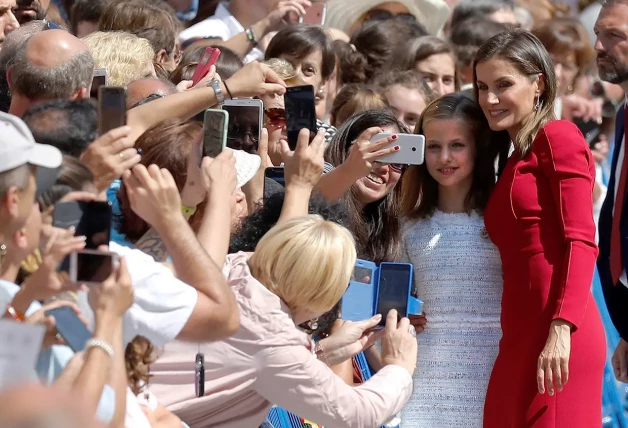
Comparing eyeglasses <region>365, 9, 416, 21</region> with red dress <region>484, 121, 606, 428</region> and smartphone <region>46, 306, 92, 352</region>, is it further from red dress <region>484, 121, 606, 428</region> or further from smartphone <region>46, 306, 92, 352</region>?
smartphone <region>46, 306, 92, 352</region>

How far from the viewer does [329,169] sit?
4.43 meters

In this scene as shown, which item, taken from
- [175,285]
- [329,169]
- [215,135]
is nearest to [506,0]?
[329,169]

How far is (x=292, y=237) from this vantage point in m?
3.18

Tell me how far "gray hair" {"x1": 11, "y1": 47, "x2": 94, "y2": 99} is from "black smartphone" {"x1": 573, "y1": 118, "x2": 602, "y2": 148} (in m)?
3.61

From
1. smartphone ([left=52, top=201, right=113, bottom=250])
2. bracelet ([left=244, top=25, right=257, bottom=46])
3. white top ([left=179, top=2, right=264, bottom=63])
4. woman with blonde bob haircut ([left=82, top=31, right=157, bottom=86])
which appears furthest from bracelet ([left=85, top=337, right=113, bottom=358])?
white top ([left=179, top=2, right=264, bottom=63])

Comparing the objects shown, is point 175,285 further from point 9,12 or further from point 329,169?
point 9,12

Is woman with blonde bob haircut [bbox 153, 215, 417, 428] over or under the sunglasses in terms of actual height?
under

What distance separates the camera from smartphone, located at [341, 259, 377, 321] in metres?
3.79

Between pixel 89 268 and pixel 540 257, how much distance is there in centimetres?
204

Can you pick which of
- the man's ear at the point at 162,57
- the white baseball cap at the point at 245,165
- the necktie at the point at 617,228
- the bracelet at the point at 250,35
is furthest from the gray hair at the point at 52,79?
the bracelet at the point at 250,35

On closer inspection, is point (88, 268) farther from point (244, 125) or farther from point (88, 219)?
point (244, 125)

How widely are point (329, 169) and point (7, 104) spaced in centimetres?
118

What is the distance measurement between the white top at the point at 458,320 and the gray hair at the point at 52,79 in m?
1.45

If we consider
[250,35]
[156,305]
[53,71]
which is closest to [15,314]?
[156,305]
